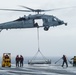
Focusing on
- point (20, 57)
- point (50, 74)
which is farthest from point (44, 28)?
point (50, 74)

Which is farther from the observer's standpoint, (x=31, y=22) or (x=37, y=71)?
(x=31, y=22)

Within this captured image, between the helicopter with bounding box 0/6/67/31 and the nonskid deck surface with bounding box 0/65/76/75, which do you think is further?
the helicopter with bounding box 0/6/67/31

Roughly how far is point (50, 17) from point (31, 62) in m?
10.0

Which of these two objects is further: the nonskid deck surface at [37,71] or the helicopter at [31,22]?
the helicopter at [31,22]

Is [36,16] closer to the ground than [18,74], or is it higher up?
higher up

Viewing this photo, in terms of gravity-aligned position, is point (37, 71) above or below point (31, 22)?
below

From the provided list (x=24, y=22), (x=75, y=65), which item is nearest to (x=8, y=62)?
(x=24, y=22)

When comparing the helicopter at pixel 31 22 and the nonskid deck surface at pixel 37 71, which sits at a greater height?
the helicopter at pixel 31 22

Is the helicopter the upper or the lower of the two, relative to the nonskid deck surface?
upper

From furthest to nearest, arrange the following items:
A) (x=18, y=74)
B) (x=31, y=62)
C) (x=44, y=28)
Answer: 1. (x=31, y=62)
2. (x=44, y=28)
3. (x=18, y=74)

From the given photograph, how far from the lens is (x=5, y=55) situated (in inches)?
2020

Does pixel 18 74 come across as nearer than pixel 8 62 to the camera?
Yes

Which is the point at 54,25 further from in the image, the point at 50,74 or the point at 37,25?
the point at 50,74

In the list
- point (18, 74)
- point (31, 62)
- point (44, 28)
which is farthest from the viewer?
point (31, 62)
